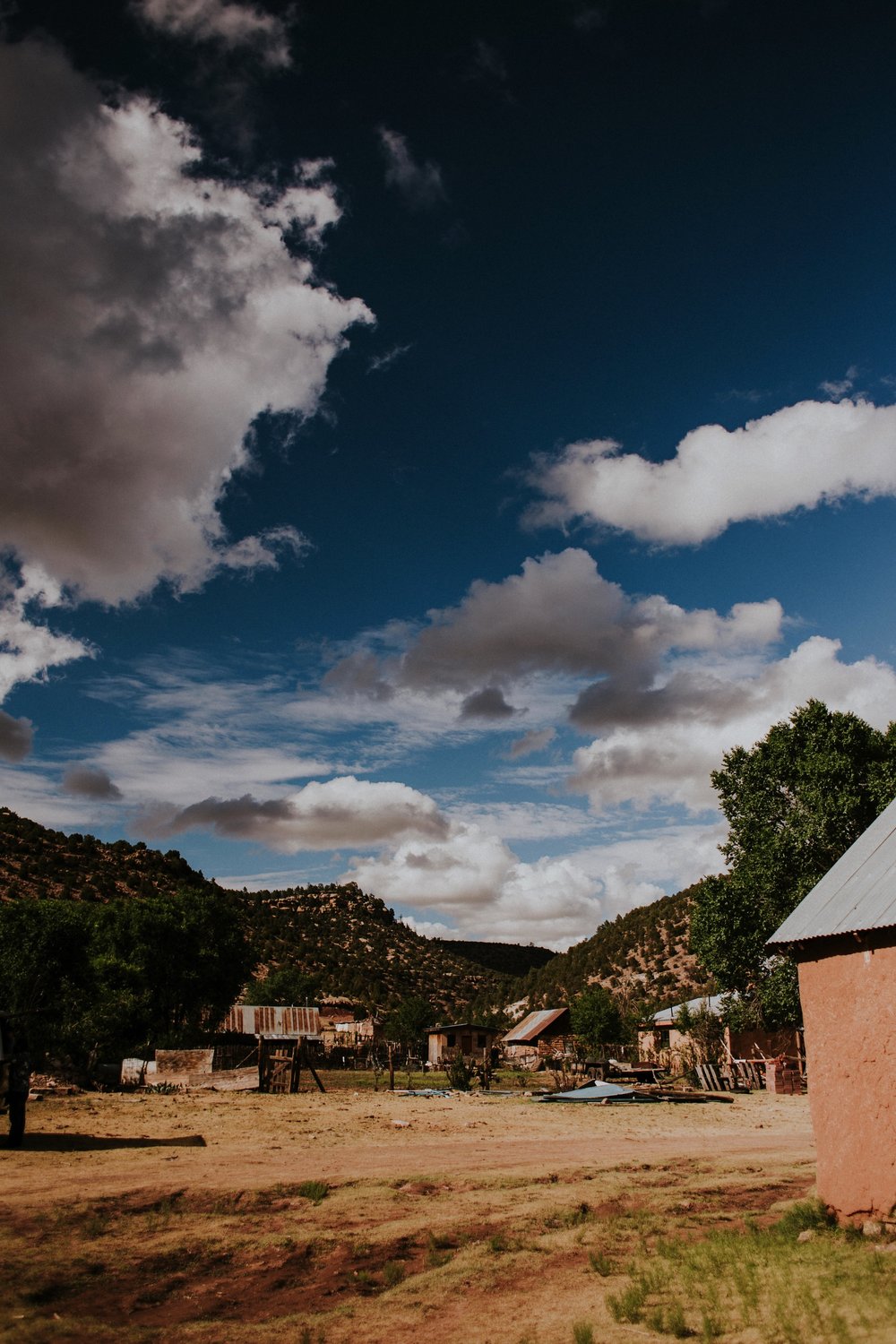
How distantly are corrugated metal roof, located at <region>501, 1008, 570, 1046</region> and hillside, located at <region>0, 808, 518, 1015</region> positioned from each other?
22.8 m

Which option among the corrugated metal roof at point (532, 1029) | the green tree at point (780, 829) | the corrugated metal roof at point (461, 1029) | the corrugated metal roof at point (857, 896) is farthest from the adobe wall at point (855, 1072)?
the corrugated metal roof at point (532, 1029)

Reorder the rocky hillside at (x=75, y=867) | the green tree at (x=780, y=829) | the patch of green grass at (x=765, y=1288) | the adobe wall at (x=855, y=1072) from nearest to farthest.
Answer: the patch of green grass at (x=765, y=1288), the adobe wall at (x=855, y=1072), the green tree at (x=780, y=829), the rocky hillside at (x=75, y=867)

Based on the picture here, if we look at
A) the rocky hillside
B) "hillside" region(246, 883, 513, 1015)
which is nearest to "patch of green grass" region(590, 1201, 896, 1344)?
the rocky hillside

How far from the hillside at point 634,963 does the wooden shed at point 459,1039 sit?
21.1 m

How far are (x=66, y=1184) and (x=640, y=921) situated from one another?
11116 centimetres

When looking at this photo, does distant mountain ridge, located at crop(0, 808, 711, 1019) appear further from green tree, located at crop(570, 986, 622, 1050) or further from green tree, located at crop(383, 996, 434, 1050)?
green tree, located at crop(570, 986, 622, 1050)

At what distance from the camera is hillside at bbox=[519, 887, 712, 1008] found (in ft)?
316

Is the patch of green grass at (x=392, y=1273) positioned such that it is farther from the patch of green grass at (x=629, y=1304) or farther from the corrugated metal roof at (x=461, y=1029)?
the corrugated metal roof at (x=461, y=1029)

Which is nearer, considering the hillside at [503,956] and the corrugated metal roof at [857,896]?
the corrugated metal roof at [857,896]

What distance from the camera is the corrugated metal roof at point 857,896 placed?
10.5 m

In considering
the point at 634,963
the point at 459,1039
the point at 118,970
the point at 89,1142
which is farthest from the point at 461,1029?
the point at 89,1142

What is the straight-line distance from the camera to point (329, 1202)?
1330 centimetres

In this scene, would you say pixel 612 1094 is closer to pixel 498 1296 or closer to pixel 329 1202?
pixel 329 1202

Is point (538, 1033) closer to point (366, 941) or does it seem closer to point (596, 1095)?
point (596, 1095)
